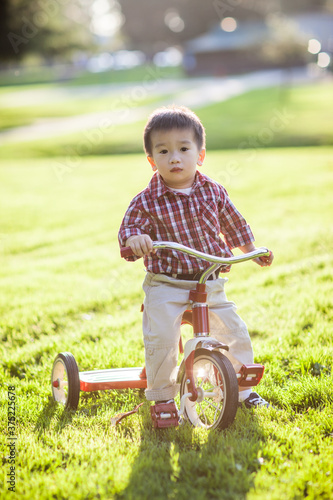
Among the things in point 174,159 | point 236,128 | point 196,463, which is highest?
point 236,128

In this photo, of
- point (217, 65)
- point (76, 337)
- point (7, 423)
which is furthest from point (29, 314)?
point (217, 65)

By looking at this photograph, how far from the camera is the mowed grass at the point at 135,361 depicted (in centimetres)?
241

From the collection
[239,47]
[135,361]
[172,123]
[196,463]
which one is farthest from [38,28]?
[196,463]

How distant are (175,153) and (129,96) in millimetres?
40549

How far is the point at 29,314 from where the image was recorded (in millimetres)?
4969

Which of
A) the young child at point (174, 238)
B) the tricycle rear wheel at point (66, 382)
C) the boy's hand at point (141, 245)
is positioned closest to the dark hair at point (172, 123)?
the young child at point (174, 238)

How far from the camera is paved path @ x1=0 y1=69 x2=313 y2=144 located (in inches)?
1093

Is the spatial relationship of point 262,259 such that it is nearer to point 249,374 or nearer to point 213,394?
point 249,374

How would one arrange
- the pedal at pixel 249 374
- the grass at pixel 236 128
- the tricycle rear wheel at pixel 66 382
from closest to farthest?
the pedal at pixel 249 374
the tricycle rear wheel at pixel 66 382
the grass at pixel 236 128

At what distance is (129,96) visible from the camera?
4181cm

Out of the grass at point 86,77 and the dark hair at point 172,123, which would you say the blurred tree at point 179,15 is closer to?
the grass at point 86,77

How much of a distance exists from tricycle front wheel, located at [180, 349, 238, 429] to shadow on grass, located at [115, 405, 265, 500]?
3.7 inches

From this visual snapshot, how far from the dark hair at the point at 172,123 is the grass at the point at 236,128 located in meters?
14.6

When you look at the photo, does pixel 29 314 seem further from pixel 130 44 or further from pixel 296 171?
pixel 130 44
